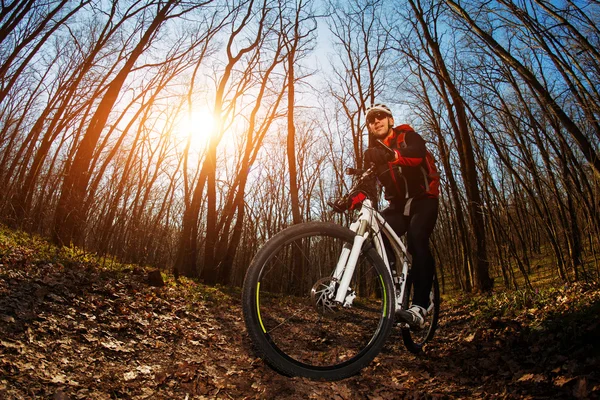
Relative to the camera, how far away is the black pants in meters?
3.19

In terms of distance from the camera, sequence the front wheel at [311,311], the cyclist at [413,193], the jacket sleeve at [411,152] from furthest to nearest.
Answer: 1. the cyclist at [413,193]
2. the jacket sleeve at [411,152]
3. the front wheel at [311,311]

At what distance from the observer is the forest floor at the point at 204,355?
6.39 ft

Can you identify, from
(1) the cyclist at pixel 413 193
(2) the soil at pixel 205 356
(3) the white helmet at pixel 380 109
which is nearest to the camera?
(2) the soil at pixel 205 356

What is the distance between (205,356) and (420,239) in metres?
2.41

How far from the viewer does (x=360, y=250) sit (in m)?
2.56

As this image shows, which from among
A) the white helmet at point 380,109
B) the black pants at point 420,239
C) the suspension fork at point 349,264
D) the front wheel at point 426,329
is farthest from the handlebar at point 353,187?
the front wheel at point 426,329

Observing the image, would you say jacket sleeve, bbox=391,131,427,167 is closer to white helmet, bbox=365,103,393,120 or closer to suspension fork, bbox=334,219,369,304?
white helmet, bbox=365,103,393,120

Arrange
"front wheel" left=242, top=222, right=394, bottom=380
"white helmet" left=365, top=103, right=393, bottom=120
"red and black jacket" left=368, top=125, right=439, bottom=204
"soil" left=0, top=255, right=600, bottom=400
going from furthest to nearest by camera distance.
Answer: "white helmet" left=365, top=103, right=393, bottom=120 → "red and black jacket" left=368, top=125, right=439, bottom=204 → "front wheel" left=242, top=222, right=394, bottom=380 → "soil" left=0, top=255, right=600, bottom=400

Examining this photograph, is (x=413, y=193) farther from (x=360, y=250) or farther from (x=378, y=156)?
(x=360, y=250)

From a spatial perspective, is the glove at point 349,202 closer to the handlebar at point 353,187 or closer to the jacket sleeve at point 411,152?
the handlebar at point 353,187

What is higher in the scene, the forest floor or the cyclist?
the cyclist

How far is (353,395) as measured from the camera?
7.08ft

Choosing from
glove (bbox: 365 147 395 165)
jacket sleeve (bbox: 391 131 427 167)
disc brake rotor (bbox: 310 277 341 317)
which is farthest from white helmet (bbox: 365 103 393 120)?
disc brake rotor (bbox: 310 277 341 317)

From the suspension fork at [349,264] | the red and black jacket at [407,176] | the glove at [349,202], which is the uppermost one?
the red and black jacket at [407,176]
